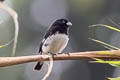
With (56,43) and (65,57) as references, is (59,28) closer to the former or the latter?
(56,43)

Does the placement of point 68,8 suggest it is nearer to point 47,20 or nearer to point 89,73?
point 47,20

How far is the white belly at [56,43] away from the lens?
3111mm

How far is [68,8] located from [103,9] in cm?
79

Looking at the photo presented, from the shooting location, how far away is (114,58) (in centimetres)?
104

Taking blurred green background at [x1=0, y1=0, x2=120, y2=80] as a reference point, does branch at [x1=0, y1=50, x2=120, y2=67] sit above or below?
above

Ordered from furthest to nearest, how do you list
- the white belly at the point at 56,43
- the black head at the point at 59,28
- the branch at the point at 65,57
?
the black head at the point at 59,28
the white belly at the point at 56,43
the branch at the point at 65,57

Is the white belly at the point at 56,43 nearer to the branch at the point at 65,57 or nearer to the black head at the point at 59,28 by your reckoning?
the black head at the point at 59,28

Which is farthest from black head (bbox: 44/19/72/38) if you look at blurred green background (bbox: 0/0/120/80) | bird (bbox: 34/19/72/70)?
blurred green background (bbox: 0/0/120/80)

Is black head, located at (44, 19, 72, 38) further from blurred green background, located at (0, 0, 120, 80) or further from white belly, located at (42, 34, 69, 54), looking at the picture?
blurred green background, located at (0, 0, 120, 80)

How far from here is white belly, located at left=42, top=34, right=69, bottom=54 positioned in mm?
3111

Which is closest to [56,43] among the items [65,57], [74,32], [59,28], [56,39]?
[56,39]

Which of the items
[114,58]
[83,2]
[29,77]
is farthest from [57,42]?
[83,2]

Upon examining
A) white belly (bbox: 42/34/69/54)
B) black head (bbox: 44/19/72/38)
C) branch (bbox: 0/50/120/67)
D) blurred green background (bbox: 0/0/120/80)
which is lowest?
blurred green background (bbox: 0/0/120/80)

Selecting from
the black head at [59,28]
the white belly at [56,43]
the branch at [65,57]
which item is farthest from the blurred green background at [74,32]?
the branch at [65,57]
